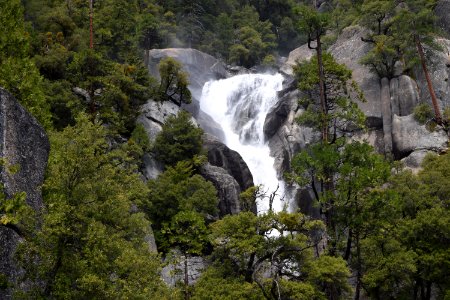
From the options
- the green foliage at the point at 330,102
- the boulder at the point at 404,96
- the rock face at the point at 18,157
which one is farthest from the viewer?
the boulder at the point at 404,96

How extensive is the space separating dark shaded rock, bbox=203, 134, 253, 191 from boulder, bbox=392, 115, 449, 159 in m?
10.2

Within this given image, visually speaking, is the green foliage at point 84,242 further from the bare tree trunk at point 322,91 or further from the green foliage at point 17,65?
the bare tree trunk at point 322,91

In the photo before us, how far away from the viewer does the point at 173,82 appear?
35.1 metres

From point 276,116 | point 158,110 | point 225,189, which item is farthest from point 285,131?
point 158,110

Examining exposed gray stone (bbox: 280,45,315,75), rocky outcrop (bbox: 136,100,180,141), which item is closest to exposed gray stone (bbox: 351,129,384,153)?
rocky outcrop (bbox: 136,100,180,141)

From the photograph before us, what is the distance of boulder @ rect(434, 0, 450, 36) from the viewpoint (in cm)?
3956

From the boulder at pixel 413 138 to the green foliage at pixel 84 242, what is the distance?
21922 millimetres

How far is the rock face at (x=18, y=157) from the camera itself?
11695 mm

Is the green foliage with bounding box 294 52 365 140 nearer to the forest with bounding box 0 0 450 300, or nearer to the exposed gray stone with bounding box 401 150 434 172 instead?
the forest with bounding box 0 0 450 300

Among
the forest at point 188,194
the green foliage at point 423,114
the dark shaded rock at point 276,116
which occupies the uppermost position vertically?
the dark shaded rock at point 276,116

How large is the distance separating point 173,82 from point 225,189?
34.8 feet

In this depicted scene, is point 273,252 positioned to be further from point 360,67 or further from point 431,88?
point 360,67

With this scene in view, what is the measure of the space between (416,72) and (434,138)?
22.5ft

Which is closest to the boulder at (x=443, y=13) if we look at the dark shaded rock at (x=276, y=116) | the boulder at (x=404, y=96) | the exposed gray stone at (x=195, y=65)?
the boulder at (x=404, y=96)
